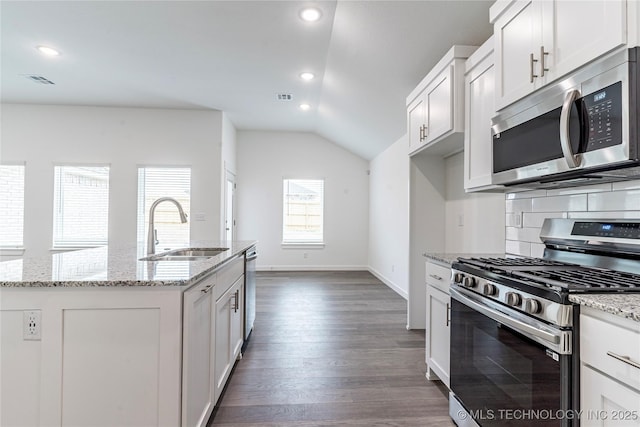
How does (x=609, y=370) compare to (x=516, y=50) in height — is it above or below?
below

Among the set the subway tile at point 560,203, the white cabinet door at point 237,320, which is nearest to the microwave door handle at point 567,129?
the subway tile at point 560,203

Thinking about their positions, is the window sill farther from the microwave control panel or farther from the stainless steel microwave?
the microwave control panel

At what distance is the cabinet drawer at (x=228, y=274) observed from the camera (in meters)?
1.91

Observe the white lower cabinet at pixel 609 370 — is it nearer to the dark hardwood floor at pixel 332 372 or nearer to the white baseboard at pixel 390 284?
the dark hardwood floor at pixel 332 372

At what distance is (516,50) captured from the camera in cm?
165

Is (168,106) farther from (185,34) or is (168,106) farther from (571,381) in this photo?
(571,381)

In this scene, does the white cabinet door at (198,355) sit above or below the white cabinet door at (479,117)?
below

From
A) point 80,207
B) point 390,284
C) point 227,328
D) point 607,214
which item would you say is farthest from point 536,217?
point 80,207

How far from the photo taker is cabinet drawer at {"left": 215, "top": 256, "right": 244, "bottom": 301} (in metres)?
1.91

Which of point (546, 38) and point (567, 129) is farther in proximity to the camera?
point (546, 38)

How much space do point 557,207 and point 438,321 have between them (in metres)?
1.01

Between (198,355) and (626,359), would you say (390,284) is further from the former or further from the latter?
(626,359)

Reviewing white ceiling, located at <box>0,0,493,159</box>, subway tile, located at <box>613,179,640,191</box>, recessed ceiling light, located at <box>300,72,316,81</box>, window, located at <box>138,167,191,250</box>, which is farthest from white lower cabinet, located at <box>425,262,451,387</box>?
window, located at <box>138,167,191,250</box>

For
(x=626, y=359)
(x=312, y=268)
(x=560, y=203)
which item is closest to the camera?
(x=626, y=359)
